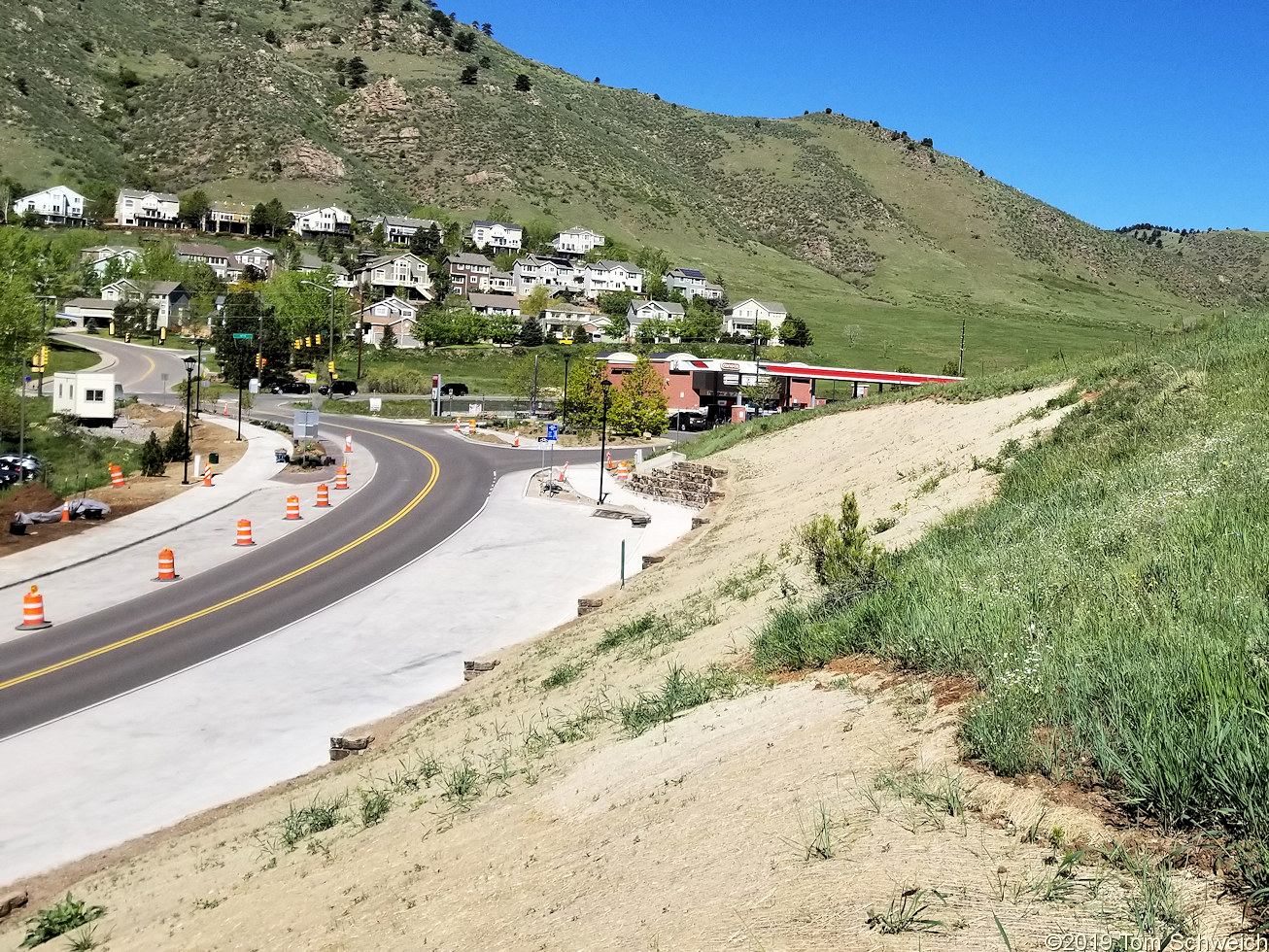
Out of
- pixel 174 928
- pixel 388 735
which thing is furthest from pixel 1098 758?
pixel 388 735

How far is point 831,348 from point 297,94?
122m

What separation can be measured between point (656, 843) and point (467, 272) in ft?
426

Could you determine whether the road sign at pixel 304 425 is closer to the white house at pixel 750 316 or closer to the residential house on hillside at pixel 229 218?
the white house at pixel 750 316

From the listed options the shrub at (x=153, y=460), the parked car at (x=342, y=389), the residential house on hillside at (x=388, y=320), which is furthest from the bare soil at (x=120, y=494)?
the residential house on hillside at (x=388, y=320)

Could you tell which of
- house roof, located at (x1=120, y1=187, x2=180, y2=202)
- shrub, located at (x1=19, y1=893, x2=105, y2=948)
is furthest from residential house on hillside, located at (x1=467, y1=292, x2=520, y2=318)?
shrub, located at (x1=19, y1=893, x2=105, y2=948)

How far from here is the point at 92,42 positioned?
17975 cm

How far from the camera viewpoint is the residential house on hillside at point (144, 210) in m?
138

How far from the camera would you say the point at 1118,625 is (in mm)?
7977

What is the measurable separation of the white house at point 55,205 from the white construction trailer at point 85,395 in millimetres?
91714

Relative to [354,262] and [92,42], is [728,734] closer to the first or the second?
[354,262]

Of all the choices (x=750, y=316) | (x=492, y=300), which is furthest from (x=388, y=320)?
(x=750, y=316)

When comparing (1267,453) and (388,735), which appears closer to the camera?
(1267,453)

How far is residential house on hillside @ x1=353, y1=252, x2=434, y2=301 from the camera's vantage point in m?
123

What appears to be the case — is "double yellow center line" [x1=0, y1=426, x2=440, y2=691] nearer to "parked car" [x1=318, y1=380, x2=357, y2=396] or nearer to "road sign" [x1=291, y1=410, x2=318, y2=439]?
"road sign" [x1=291, y1=410, x2=318, y2=439]
